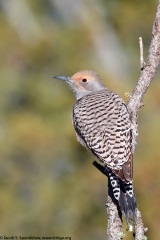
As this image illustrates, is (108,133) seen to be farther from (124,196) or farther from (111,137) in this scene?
(124,196)

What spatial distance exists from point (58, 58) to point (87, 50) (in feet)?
2.41

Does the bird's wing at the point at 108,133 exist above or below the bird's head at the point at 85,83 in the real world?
below

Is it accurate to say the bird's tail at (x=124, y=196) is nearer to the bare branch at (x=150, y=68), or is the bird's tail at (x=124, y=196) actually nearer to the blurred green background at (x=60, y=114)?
the bare branch at (x=150, y=68)

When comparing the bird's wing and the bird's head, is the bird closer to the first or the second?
the bird's wing

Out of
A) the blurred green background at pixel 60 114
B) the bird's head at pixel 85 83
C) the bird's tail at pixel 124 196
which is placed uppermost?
the blurred green background at pixel 60 114

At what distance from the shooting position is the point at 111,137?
9.00 meters

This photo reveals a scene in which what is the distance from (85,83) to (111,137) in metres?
1.42

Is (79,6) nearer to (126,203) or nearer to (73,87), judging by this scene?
(73,87)

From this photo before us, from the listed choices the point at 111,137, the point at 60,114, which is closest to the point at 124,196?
the point at 111,137

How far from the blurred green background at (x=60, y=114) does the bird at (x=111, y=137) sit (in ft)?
21.5

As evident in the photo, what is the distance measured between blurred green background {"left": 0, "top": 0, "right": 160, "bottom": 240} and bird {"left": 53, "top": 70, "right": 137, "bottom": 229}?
655 cm

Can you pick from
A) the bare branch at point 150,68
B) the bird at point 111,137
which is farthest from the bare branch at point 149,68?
the bird at point 111,137

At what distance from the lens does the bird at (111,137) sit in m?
8.59

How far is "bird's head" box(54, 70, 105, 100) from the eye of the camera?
10.3 meters
